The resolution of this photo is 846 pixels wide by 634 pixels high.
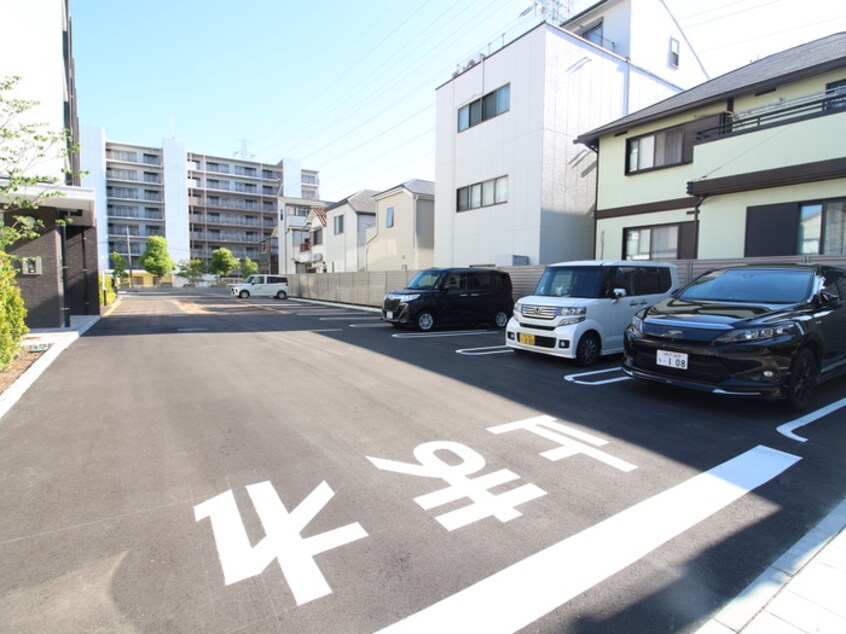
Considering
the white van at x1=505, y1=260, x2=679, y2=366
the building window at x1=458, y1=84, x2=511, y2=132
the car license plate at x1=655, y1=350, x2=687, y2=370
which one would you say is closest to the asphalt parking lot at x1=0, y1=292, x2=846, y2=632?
the car license plate at x1=655, y1=350, x2=687, y2=370

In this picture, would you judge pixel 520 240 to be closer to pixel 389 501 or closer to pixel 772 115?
pixel 772 115

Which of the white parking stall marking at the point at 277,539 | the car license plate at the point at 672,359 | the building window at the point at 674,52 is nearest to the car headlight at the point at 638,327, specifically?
the car license plate at the point at 672,359

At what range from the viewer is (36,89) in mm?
12633

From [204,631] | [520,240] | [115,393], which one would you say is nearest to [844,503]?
[204,631]

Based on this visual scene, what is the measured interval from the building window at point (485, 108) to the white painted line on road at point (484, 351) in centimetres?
1066

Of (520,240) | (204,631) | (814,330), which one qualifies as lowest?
(204,631)

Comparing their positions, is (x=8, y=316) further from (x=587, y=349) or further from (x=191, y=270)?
(x=191, y=270)

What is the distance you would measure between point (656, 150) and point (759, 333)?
10456 millimetres

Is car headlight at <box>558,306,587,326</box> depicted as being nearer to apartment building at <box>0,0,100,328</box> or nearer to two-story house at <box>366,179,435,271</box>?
apartment building at <box>0,0,100,328</box>

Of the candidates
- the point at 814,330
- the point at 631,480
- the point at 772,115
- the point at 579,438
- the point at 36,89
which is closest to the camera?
the point at 631,480

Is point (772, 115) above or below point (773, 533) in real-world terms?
above

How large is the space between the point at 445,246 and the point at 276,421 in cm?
1546

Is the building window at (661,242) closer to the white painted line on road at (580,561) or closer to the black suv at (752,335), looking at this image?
the black suv at (752,335)

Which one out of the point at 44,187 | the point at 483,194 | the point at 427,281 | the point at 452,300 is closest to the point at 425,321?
the point at 452,300
